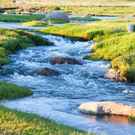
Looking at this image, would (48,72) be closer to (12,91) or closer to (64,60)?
(64,60)

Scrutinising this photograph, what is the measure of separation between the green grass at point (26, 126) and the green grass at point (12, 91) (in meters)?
8.52

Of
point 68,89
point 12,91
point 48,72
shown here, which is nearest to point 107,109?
point 12,91

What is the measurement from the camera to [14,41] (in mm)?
52938

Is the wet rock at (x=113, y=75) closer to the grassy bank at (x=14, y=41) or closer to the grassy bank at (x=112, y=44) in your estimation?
the grassy bank at (x=112, y=44)

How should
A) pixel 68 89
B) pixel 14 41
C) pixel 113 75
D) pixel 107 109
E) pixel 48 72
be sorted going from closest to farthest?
1. pixel 107 109
2. pixel 68 89
3. pixel 113 75
4. pixel 48 72
5. pixel 14 41

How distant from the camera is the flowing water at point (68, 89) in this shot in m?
25.2

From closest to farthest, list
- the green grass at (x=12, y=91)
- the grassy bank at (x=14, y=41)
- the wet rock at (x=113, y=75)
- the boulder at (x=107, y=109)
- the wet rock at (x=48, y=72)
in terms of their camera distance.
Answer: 1. the boulder at (x=107, y=109)
2. the green grass at (x=12, y=91)
3. the wet rock at (x=113, y=75)
4. the wet rock at (x=48, y=72)
5. the grassy bank at (x=14, y=41)

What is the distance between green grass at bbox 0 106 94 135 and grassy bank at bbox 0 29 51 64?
22.8 meters

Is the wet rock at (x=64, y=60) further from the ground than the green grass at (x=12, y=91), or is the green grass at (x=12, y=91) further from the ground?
the green grass at (x=12, y=91)

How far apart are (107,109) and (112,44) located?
78.6ft

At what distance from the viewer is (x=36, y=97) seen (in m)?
30.9

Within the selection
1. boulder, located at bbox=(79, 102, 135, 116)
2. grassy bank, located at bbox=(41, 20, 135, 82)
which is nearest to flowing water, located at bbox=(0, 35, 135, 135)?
boulder, located at bbox=(79, 102, 135, 116)

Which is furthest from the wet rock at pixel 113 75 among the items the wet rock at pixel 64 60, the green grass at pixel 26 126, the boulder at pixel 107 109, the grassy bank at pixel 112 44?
the green grass at pixel 26 126

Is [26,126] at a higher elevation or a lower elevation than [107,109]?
higher
